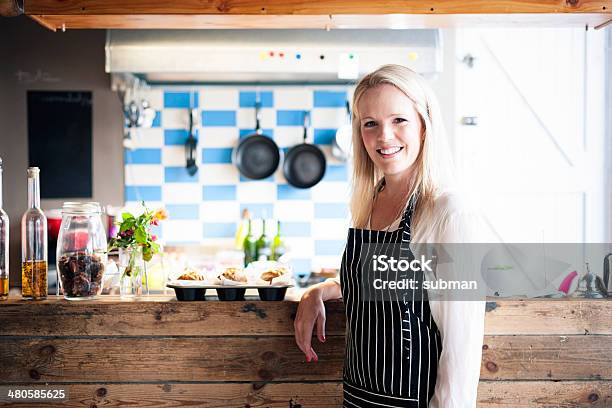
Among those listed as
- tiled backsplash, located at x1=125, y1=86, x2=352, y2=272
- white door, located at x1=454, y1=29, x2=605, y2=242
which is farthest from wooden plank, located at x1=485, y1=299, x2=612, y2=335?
tiled backsplash, located at x1=125, y1=86, x2=352, y2=272

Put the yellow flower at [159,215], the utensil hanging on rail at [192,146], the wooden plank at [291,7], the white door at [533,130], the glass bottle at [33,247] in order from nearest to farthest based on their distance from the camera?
the glass bottle at [33,247]
the yellow flower at [159,215]
the wooden plank at [291,7]
the white door at [533,130]
the utensil hanging on rail at [192,146]

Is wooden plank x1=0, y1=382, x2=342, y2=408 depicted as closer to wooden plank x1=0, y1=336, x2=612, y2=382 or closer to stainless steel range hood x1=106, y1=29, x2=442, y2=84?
wooden plank x1=0, y1=336, x2=612, y2=382

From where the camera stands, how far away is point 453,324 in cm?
167

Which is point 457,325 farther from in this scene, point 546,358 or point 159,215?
point 159,215

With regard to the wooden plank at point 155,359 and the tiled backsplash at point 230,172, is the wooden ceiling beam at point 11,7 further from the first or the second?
the tiled backsplash at point 230,172

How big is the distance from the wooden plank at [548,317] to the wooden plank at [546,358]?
0.9 inches

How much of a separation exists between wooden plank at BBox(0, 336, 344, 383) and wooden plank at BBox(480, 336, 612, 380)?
44cm

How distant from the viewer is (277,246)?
14.1ft

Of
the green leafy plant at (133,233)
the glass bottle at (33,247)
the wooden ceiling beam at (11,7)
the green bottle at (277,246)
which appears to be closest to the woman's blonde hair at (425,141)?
the green leafy plant at (133,233)

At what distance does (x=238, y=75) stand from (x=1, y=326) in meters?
2.40

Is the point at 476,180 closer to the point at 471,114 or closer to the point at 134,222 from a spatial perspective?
the point at 471,114

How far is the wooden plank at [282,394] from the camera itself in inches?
80.7

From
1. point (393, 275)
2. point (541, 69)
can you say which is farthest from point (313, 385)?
point (541, 69)

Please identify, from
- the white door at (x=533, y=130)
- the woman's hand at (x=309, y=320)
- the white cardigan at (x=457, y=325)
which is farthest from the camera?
the white door at (x=533, y=130)
